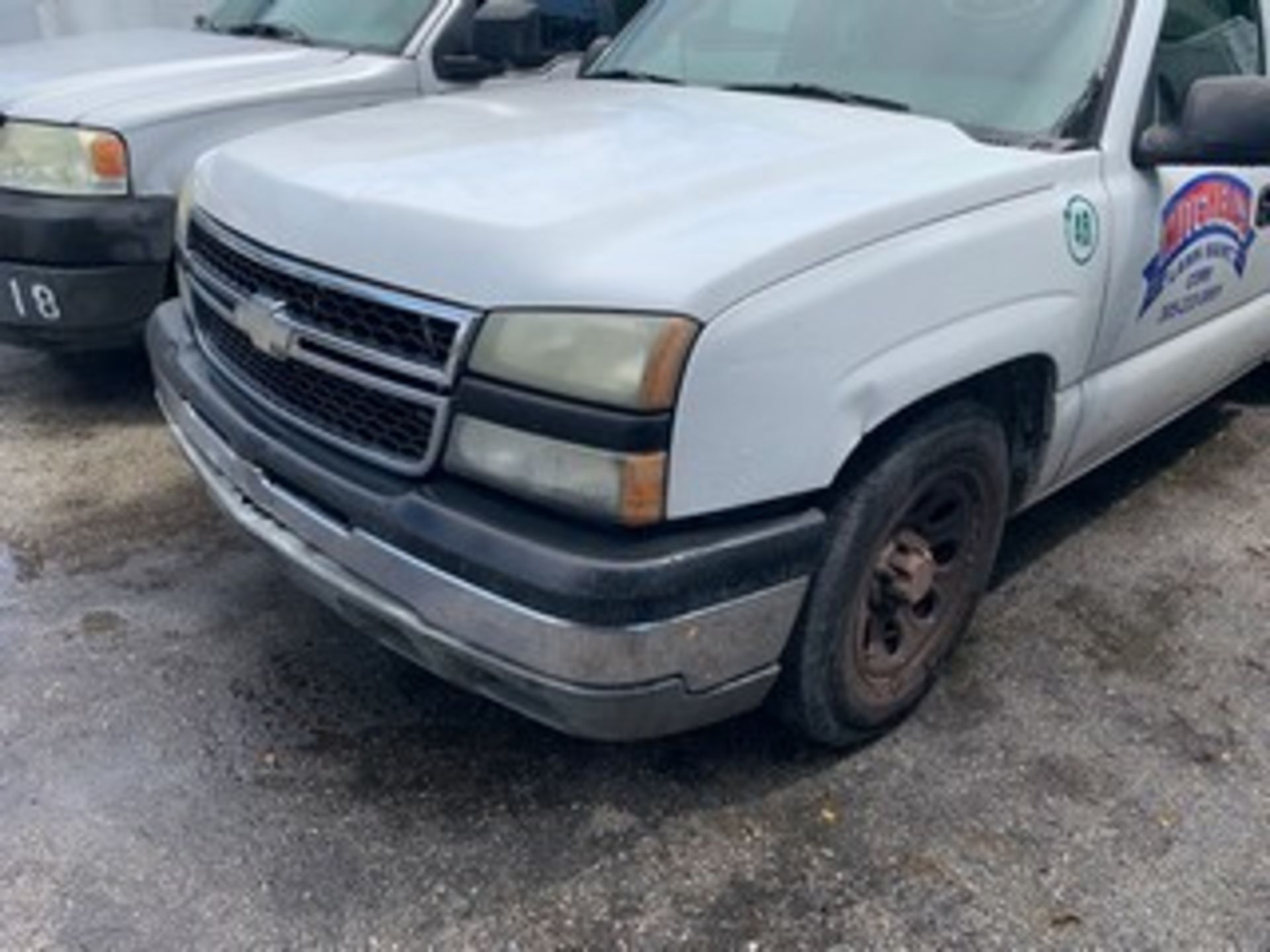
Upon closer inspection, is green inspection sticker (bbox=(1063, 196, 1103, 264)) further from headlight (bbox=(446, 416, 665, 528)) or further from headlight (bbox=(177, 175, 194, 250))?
headlight (bbox=(177, 175, 194, 250))

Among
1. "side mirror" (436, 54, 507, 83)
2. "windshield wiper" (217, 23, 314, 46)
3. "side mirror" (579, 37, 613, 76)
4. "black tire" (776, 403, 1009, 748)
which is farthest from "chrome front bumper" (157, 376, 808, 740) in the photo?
"windshield wiper" (217, 23, 314, 46)

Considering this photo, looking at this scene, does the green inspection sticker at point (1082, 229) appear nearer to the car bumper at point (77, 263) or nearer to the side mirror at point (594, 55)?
the side mirror at point (594, 55)

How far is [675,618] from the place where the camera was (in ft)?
7.22

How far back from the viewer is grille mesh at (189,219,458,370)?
7.47ft

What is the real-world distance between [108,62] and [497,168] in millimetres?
2992

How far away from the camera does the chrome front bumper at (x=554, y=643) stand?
7.18ft

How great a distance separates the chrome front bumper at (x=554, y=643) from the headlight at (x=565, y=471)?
19 cm

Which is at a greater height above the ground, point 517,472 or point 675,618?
point 517,472

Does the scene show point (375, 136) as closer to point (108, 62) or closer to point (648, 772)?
point (648, 772)

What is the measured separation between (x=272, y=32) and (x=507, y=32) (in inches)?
49.0

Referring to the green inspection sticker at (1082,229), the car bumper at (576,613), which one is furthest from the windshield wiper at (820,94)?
the car bumper at (576,613)

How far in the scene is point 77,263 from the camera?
434 centimetres

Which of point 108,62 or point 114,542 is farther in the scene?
point 108,62

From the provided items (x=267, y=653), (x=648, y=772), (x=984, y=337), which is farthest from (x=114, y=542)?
(x=984, y=337)
